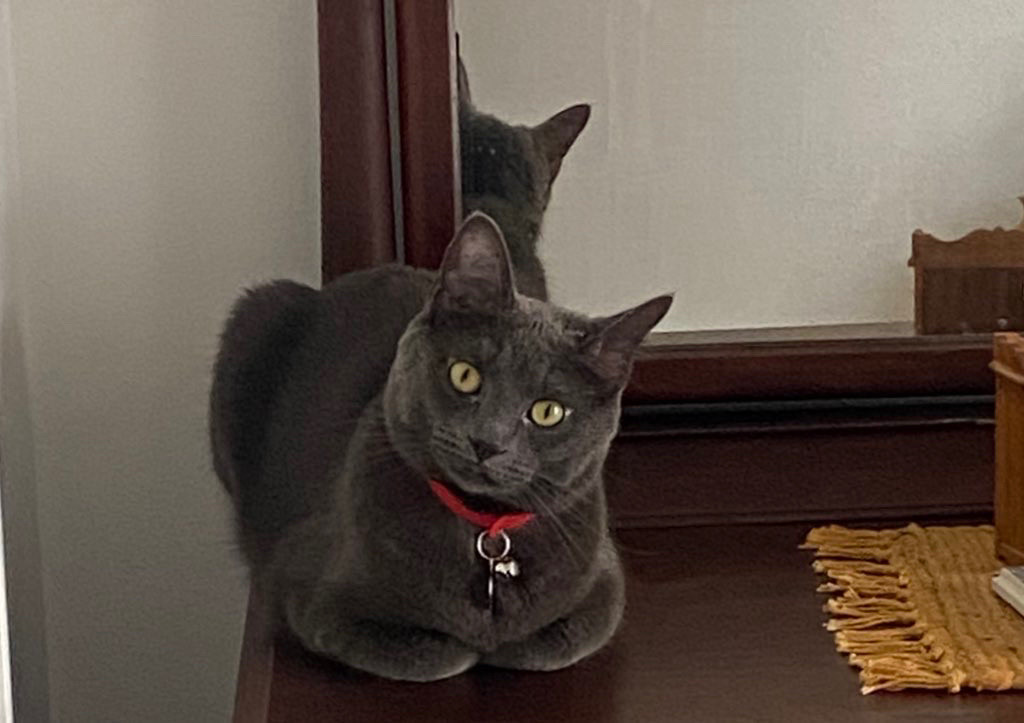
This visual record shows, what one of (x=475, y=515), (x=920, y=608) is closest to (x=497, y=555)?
(x=475, y=515)

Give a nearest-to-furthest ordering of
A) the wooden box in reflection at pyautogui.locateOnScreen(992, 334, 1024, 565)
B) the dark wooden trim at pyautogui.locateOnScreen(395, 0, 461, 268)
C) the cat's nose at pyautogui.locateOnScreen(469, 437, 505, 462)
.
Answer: the cat's nose at pyautogui.locateOnScreen(469, 437, 505, 462) < the wooden box in reflection at pyautogui.locateOnScreen(992, 334, 1024, 565) < the dark wooden trim at pyautogui.locateOnScreen(395, 0, 461, 268)

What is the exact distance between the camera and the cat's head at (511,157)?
1018 mm

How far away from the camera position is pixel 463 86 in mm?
1013

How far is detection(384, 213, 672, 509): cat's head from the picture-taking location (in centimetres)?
75

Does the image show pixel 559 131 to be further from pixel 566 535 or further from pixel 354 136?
pixel 566 535

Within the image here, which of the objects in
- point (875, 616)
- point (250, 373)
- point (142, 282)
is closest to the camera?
point (875, 616)

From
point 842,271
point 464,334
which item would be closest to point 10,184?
point 464,334

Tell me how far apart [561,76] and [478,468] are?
1.21 feet

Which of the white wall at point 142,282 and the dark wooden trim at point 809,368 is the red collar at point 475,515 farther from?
the white wall at point 142,282

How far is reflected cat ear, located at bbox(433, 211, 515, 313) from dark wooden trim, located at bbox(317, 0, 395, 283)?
0.91 ft

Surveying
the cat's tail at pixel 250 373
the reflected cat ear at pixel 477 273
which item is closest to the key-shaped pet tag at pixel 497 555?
the reflected cat ear at pixel 477 273

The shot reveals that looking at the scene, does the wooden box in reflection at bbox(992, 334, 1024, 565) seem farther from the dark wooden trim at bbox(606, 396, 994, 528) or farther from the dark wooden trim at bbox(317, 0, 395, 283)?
the dark wooden trim at bbox(317, 0, 395, 283)

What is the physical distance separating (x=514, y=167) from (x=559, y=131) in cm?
4

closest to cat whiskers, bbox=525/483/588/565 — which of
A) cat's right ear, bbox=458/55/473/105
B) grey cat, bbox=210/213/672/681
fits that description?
grey cat, bbox=210/213/672/681
